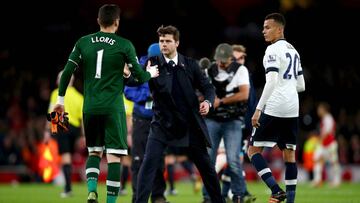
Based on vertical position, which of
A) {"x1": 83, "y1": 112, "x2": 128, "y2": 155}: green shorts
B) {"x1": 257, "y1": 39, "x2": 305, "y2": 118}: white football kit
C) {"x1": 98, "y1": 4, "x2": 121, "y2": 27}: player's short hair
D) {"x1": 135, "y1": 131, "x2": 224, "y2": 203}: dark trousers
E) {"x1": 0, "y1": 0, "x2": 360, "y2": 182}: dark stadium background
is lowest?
{"x1": 135, "y1": 131, "x2": 224, "y2": 203}: dark trousers

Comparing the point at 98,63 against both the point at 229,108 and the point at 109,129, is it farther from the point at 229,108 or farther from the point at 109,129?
the point at 229,108

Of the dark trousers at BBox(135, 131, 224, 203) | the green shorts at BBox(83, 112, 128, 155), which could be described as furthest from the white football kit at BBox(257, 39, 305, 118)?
the green shorts at BBox(83, 112, 128, 155)

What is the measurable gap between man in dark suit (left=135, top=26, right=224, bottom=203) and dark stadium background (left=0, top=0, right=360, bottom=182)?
19.5m

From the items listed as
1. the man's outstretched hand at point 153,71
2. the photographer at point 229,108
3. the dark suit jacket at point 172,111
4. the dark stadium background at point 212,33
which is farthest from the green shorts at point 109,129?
the dark stadium background at point 212,33

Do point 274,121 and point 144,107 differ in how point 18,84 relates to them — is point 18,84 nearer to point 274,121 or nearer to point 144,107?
point 144,107

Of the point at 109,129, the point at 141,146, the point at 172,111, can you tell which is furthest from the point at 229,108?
the point at 109,129

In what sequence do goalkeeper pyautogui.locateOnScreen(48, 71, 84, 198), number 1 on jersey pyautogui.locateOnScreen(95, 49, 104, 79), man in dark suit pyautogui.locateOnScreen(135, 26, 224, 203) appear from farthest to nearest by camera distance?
goalkeeper pyautogui.locateOnScreen(48, 71, 84, 198) < man in dark suit pyautogui.locateOnScreen(135, 26, 224, 203) < number 1 on jersey pyautogui.locateOnScreen(95, 49, 104, 79)

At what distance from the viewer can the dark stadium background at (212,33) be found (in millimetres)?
31506

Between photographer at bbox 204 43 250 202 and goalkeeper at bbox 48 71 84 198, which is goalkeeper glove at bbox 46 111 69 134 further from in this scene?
goalkeeper at bbox 48 71 84 198

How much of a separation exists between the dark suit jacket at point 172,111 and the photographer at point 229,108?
2.74 meters

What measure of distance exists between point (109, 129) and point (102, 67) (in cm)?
81

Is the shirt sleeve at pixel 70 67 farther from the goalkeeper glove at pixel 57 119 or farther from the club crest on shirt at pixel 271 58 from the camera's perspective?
the club crest on shirt at pixel 271 58

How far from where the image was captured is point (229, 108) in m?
14.0

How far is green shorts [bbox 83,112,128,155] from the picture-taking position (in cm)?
1072
